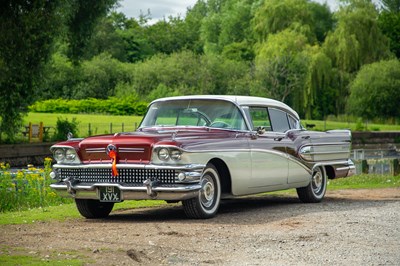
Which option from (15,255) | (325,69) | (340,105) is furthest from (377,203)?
(340,105)

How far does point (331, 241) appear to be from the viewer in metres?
10.6

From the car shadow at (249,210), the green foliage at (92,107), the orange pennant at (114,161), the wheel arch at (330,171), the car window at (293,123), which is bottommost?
the car shadow at (249,210)

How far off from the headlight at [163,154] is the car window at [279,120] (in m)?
3.33

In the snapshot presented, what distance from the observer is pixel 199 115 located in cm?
1428

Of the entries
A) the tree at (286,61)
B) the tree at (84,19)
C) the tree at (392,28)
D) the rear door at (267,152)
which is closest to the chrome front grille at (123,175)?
the rear door at (267,152)

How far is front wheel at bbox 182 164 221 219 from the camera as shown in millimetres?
12852

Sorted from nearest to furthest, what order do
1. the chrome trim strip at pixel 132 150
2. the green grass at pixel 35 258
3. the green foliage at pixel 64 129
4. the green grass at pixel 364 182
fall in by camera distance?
the green grass at pixel 35 258 < the chrome trim strip at pixel 132 150 < the green grass at pixel 364 182 < the green foliage at pixel 64 129

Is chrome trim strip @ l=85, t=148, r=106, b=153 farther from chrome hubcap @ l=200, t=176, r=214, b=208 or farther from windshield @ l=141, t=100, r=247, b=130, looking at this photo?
windshield @ l=141, t=100, r=247, b=130

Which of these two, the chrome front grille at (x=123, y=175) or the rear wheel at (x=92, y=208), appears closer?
the chrome front grille at (x=123, y=175)

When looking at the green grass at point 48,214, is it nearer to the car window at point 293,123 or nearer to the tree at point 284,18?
the car window at point 293,123

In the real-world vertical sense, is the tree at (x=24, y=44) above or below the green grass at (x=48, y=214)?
above

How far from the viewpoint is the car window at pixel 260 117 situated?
48.6ft

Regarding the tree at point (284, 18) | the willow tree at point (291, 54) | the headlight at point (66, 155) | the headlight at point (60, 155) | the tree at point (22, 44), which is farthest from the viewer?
the tree at point (284, 18)

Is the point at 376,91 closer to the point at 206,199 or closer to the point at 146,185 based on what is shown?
the point at 206,199
